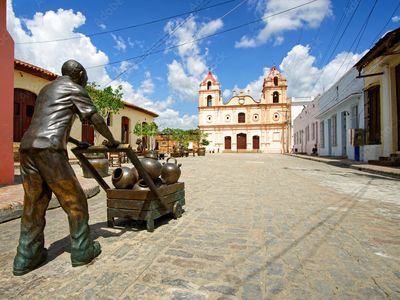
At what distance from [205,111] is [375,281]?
46.0 m

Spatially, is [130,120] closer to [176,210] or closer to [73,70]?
[176,210]

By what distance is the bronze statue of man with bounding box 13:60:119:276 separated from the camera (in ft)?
6.86

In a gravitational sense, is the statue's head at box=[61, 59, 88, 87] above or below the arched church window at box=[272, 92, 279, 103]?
below

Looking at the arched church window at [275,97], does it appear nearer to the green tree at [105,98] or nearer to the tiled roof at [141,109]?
the tiled roof at [141,109]

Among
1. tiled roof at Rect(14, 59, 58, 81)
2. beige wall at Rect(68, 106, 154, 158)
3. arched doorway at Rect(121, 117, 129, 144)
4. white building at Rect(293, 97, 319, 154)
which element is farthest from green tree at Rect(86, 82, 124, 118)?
white building at Rect(293, 97, 319, 154)

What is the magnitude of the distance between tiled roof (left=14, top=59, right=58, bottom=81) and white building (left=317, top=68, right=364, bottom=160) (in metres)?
15.6

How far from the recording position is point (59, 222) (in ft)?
11.9

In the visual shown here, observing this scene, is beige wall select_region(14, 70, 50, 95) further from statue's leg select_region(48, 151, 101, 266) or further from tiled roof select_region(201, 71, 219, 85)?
tiled roof select_region(201, 71, 219, 85)

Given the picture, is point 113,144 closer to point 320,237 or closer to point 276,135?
point 320,237

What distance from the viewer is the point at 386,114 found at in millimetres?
11352

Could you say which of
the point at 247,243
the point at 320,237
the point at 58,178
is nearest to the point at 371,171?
the point at 320,237

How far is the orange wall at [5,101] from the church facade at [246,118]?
4070 cm

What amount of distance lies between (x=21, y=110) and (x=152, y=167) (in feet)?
39.1

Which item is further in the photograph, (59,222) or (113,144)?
(59,222)
